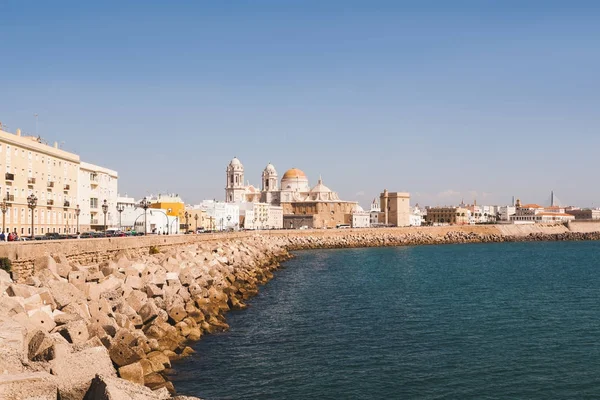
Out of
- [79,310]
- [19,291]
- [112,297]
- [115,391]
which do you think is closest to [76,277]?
[112,297]

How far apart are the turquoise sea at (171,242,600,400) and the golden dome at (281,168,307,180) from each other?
10078cm

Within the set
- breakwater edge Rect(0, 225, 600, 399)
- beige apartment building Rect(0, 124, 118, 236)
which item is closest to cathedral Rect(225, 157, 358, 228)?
beige apartment building Rect(0, 124, 118, 236)

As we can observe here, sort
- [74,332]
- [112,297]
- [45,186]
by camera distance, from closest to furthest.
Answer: [74,332] → [112,297] → [45,186]

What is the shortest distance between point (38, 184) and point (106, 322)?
27.0 m

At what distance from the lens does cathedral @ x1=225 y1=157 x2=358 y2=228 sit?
121m

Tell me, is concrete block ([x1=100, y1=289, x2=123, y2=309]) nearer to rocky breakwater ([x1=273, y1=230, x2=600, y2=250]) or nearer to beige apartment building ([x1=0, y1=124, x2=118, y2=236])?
beige apartment building ([x1=0, y1=124, x2=118, y2=236])

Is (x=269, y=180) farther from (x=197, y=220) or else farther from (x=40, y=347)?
(x=40, y=347)

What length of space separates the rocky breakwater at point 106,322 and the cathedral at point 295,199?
9005 centimetres

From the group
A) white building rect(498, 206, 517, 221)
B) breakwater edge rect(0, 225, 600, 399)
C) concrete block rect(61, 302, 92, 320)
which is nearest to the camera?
breakwater edge rect(0, 225, 600, 399)

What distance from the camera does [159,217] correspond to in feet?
208

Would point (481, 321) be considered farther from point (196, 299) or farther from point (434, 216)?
point (434, 216)

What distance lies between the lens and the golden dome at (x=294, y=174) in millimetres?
135625

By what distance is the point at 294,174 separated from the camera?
447ft

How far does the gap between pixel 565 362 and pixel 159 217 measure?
51816mm
